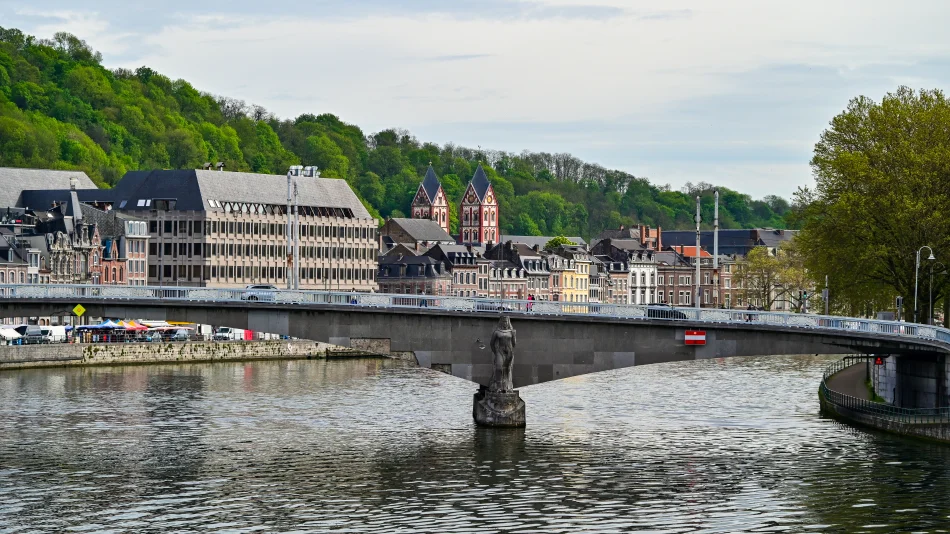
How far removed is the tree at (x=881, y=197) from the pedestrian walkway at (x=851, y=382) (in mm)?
5095

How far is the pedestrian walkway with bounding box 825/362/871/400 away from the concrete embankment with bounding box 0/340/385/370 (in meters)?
33.5

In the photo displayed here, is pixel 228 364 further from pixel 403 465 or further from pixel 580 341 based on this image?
pixel 403 465

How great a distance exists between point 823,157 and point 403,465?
5338cm

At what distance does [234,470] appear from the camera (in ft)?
257

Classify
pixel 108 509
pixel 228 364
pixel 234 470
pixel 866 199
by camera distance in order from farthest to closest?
pixel 228 364 < pixel 866 199 < pixel 234 470 < pixel 108 509

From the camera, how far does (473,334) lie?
96500mm

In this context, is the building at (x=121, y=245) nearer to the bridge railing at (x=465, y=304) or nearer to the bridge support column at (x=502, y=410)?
the bridge railing at (x=465, y=304)

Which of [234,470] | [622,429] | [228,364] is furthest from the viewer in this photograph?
[228,364]

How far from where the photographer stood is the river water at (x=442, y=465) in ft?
220

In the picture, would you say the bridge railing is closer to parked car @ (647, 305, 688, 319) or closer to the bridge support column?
parked car @ (647, 305, 688, 319)

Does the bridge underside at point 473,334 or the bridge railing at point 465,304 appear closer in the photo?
the bridge railing at point 465,304

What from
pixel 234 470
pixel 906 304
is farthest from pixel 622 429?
Result: pixel 906 304

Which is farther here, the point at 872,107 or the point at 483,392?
the point at 872,107

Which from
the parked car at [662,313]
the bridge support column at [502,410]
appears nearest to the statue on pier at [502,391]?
the bridge support column at [502,410]
